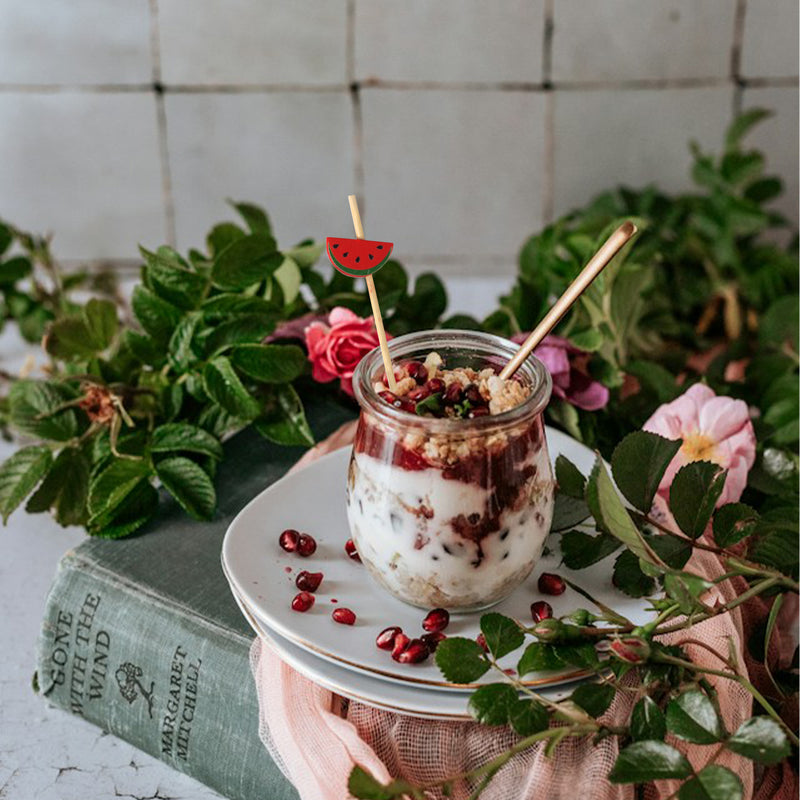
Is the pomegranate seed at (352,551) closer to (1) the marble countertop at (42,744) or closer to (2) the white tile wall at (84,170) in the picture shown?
(1) the marble countertop at (42,744)

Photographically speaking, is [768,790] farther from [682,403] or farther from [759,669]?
[682,403]

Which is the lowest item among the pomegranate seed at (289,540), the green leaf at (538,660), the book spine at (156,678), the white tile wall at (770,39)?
the book spine at (156,678)

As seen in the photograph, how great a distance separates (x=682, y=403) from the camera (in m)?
0.82

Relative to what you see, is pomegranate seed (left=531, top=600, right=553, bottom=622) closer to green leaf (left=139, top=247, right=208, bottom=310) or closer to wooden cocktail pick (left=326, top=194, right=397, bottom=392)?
wooden cocktail pick (left=326, top=194, right=397, bottom=392)

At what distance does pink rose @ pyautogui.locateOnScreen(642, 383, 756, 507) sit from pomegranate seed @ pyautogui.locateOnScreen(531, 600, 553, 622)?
177 mm

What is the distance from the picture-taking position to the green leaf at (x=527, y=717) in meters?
0.57


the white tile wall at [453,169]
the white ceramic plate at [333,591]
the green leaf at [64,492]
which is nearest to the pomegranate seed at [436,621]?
the white ceramic plate at [333,591]

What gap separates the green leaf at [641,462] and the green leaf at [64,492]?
43cm

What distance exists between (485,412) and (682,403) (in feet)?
0.79

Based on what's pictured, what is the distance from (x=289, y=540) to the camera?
706 millimetres

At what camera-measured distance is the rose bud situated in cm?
60

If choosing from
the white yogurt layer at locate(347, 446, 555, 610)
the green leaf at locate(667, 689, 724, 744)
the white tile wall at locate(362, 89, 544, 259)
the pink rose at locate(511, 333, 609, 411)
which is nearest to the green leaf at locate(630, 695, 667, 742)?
the green leaf at locate(667, 689, 724, 744)

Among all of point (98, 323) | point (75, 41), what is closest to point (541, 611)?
point (98, 323)

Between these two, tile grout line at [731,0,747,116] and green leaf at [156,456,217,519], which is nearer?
green leaf at [156,456,217,519]
